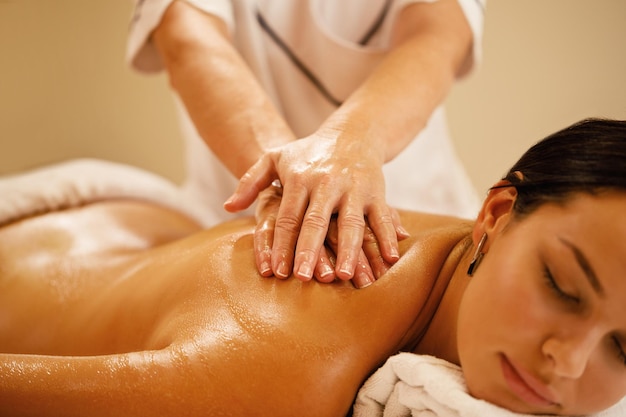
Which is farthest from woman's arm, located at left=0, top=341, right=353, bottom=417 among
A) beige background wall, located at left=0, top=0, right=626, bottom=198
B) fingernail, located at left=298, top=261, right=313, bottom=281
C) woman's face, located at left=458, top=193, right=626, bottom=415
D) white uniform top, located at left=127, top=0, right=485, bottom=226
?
beige background wall, located at left=0, top=0, right=626, bottom=198

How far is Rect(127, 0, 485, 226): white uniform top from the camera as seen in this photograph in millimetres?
1486

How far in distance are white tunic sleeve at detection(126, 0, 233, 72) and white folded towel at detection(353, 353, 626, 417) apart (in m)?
0.95

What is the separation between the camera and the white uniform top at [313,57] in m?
1.49

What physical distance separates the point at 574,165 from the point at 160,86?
1782mm

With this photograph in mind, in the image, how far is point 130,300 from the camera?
3.58ft

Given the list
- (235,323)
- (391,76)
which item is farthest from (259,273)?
(391,76)

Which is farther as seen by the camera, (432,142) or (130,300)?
(432,142)

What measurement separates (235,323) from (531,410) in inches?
16.4

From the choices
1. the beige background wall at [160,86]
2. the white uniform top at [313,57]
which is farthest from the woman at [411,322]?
the beige background wall at [160,86]

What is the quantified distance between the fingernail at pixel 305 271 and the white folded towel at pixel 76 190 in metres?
0.76

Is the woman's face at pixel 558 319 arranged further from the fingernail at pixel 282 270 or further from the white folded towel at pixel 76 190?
the white folded towel at pixel 76 190

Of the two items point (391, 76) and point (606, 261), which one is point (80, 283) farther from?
point (606, 261)

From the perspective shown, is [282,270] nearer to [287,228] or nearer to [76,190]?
[287,228]

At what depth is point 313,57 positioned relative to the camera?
5.06 feet
